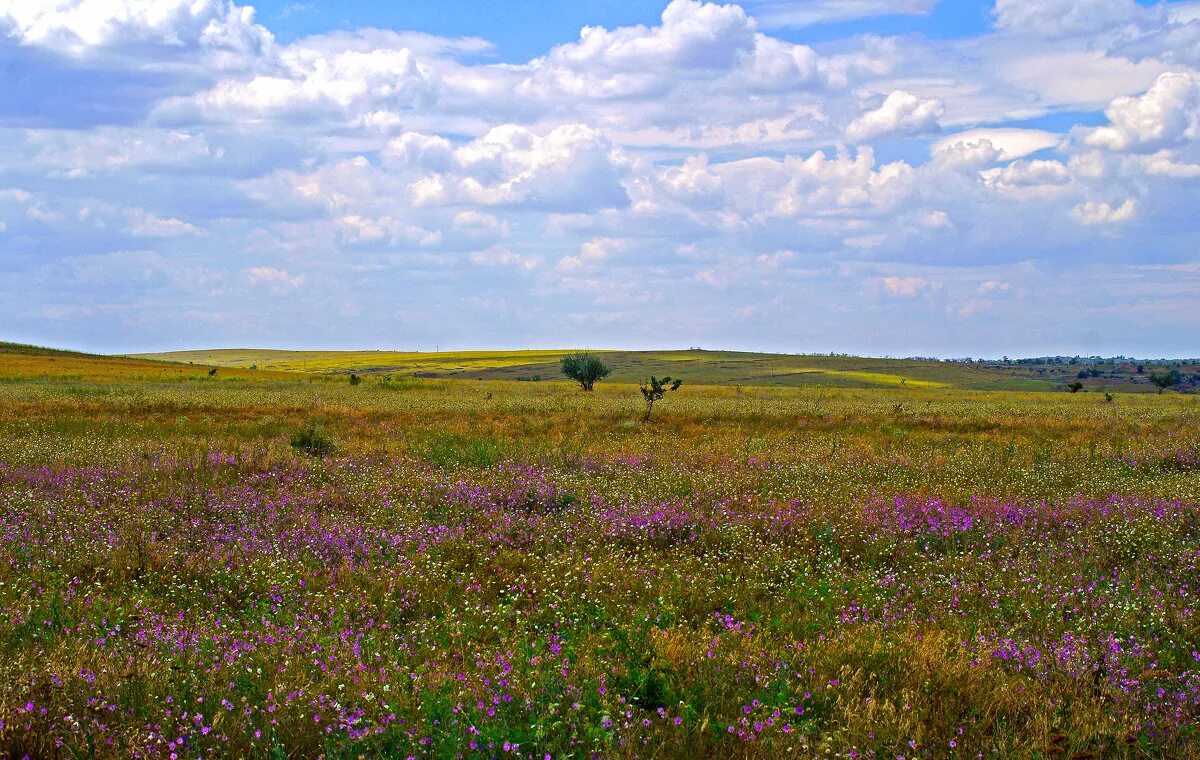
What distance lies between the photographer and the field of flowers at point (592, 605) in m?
4.14

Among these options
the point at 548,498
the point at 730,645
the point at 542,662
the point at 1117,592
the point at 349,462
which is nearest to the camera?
the point at 542,662

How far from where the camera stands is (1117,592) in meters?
7.08

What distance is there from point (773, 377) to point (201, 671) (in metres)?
125

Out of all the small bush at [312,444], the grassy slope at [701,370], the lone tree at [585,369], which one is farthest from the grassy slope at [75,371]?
the small bush at [312,444]

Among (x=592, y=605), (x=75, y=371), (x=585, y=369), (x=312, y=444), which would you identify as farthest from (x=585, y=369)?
(x=592, y=605)

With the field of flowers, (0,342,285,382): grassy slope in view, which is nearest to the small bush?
the field of flowers

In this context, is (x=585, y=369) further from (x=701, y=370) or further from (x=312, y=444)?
(x=701, y=370)

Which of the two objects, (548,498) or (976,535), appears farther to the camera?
(548,498)

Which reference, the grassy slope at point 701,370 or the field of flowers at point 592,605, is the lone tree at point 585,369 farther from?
the grassy slope at point 701,370

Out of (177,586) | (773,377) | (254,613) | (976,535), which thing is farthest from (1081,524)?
(773,377)

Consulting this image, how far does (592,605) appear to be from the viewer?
6672mm

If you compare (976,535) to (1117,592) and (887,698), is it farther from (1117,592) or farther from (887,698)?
(887,698)

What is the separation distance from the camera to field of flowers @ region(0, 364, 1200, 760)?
13.6ft

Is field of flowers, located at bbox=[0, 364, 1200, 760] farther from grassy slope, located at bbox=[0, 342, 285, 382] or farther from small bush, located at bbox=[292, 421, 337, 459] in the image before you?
grassy slope, located at bbox=[0, 342, 285, 382]
